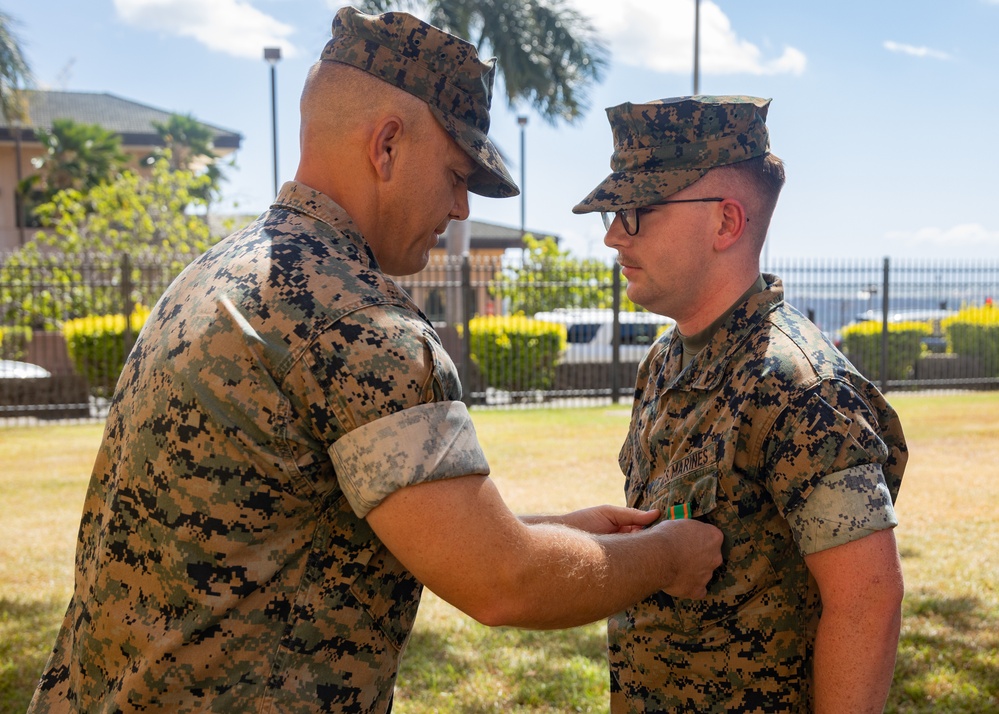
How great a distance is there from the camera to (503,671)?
4.61m

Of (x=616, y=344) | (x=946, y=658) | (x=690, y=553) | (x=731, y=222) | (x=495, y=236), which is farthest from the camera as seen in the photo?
(x=495, y=236)

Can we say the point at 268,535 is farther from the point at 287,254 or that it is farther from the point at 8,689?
the point at 8,689

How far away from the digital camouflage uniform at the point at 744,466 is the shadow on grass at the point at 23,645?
3.43 metres

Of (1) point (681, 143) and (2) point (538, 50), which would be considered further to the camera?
(2) point (538, 50)

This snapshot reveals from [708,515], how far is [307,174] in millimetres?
1147

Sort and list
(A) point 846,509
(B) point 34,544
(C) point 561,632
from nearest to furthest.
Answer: (A) point 846,509 < (C) point 561,632 < (B) point 34,544

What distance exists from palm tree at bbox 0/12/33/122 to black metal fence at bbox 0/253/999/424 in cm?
387

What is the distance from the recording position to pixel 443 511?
1477 mm

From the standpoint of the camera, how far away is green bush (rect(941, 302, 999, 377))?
19.3m

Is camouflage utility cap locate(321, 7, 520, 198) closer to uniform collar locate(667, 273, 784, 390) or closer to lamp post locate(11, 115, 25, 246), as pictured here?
uniform collar locate(667, 273, 784, 390)

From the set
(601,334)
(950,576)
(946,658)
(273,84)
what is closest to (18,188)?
(273,84)

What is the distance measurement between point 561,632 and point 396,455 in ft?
13.1

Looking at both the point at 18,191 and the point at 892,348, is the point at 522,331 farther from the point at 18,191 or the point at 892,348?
the point at 18,191

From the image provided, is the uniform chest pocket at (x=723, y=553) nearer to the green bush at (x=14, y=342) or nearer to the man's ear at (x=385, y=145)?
the man's ear at (x=385, y=145)
